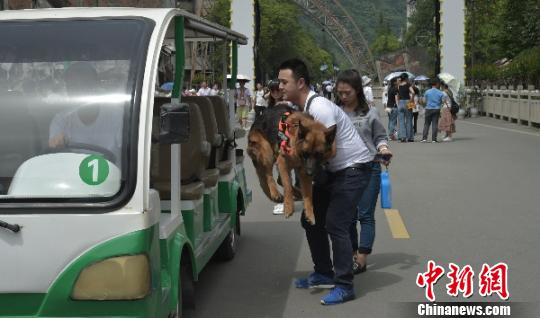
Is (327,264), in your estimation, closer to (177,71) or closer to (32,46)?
(177,71)

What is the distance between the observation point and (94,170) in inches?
166

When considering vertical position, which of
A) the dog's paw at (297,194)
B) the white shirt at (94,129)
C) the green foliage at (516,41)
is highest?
the green foliage at (516,41)

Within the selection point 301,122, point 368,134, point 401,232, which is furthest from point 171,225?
point 401,232

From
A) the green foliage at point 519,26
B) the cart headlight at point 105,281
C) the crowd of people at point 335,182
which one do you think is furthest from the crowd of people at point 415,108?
the cart headlight at point 105,281

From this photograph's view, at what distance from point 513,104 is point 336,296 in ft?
82.5

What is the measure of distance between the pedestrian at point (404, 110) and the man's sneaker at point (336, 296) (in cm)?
1569

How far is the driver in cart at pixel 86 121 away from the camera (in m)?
4.34

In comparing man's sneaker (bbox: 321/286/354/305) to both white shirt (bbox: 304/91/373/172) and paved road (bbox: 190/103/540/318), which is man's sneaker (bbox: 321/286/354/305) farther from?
white shirt (bbox: 304/91/373/172)

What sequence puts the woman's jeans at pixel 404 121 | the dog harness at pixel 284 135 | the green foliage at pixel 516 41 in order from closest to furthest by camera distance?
the dog harness at pixel 284 135, the woman's jeans at pixel 404 121, the green foliage at pixel 516 41

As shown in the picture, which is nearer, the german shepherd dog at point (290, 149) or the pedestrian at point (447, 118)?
the german shepherd dog at point (290, 149)

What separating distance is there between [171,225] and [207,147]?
175 cm

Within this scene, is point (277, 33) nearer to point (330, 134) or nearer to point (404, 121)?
point (404, 121)
